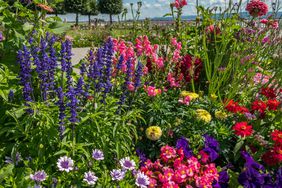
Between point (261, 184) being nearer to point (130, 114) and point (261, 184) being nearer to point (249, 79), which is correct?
point (130, 114)

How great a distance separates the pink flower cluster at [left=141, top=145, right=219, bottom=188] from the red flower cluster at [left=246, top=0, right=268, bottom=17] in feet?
7.79

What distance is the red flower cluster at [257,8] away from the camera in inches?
165

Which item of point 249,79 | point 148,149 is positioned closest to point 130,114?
point 148,149

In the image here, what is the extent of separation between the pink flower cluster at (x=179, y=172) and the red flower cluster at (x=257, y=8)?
238cm

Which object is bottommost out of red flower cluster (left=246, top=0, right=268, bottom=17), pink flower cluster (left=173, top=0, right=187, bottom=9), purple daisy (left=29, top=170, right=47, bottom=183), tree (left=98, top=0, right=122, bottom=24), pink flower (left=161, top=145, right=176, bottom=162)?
pink flower (left=161, top=145, right=176, bottom=162)

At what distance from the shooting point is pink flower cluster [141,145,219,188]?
2555 millimetres

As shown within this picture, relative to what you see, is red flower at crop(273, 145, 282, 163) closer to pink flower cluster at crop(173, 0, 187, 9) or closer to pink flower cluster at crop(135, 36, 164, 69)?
pink flower cluster at crop(135, 36, 164, 69)

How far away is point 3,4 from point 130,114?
1.59 meters

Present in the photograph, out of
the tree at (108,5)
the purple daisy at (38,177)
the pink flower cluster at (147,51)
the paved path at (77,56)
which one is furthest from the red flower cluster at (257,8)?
the tree at (108,5)

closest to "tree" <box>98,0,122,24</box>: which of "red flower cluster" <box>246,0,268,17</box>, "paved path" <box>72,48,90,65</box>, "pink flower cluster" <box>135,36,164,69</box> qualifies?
"paved path" <box>72,48,90,65</box>

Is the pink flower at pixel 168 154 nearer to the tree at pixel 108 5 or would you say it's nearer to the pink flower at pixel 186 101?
the pink flower at pixel 186 101

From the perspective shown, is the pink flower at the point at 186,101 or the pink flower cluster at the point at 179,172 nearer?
the pink flower cluster at the point at 179,172

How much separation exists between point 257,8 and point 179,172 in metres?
2.62

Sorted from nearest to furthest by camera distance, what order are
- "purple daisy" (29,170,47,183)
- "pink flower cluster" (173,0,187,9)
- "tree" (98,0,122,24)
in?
"purple daisy" (29,170,47,183) < "pink flower cluster" (173,0,187,9) < "tree" (98,0,122,24)
